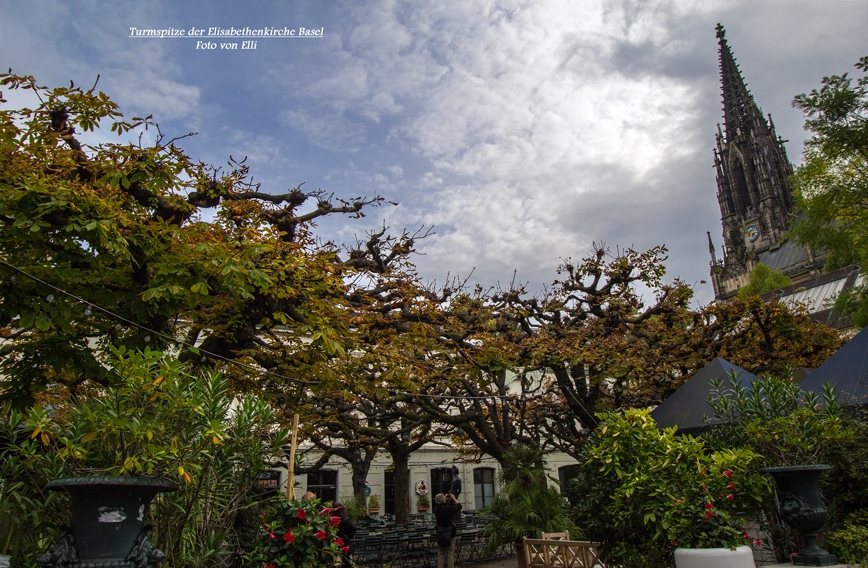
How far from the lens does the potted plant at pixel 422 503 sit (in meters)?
27.3

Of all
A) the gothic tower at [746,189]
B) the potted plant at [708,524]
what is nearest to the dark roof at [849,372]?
the potted plant at [708,524]

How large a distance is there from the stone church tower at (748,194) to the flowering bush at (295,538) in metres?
80.9

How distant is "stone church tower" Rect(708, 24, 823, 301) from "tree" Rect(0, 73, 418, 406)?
3123 inches

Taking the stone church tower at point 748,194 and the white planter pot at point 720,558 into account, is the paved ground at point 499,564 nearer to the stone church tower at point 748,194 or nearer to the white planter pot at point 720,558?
the white planter pot at point 720,558

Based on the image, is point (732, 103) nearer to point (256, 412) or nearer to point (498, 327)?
point (498, 327)

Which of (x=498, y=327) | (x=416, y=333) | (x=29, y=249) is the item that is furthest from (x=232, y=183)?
(x=498, y=327)

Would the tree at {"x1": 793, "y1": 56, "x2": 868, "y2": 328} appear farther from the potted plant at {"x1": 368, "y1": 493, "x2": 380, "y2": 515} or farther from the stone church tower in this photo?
the stone church tower

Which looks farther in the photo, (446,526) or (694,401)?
(446,526)

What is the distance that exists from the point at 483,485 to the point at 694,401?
22.4 m

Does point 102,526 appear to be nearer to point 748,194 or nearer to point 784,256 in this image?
point 784,256

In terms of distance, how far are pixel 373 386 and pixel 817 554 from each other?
23.4 feet

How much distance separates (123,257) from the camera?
6848mm

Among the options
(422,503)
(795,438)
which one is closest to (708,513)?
(795,438)

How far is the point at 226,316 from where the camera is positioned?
30.4 feet
